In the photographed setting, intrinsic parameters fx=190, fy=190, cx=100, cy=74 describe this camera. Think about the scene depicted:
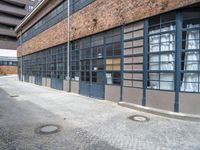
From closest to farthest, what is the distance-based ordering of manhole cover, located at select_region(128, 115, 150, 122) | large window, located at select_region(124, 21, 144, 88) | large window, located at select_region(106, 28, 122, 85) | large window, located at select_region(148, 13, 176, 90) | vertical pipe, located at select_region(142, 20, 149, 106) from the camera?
1. manhole cover, located at select_region(128, 115, 150, 122)
2. large window, located at select_region(148, 13, 176, 90)
3. vertical pipe, located at select_region(142, 20, 149, 106)
4. large window, located at select_region(124, 21, 144, 88)
5. large window, located at select_region(106, 28, 122, 85)

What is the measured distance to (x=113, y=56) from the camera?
33.2ft

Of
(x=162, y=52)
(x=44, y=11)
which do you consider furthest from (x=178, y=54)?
(x=44, y=11)

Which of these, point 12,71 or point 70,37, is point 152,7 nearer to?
point 70,37

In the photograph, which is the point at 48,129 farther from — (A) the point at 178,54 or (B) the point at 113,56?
(B) the point at 113,56

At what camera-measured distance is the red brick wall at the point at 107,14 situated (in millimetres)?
7699

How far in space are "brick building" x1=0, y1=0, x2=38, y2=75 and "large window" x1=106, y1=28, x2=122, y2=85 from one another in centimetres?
4069

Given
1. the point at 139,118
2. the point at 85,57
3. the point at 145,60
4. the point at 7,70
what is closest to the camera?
the point at 139,118

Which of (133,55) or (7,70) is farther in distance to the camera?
(7,70)

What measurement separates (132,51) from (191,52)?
2712mm

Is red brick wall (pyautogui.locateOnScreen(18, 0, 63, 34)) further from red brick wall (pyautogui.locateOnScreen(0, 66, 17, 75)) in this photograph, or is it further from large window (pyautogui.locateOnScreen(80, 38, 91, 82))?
red brick wall (pyautogui.locateOnScreen(0, 66, 17, 75))

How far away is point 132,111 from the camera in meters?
8.23

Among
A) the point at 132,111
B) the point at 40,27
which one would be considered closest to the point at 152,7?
the point at 132,111

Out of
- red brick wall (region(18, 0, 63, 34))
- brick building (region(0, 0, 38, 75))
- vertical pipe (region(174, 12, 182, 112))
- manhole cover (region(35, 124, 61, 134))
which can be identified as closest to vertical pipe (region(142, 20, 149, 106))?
vertical pipe (region(174, 12, 182, 112))

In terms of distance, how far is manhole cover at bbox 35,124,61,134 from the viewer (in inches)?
224
